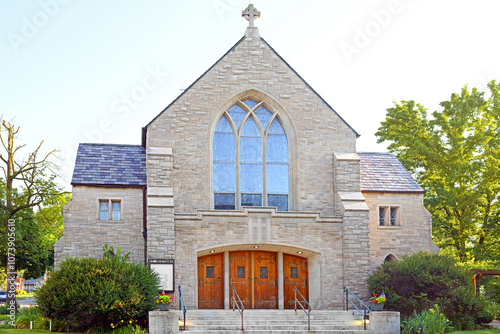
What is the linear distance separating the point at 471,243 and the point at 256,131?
16.7 m

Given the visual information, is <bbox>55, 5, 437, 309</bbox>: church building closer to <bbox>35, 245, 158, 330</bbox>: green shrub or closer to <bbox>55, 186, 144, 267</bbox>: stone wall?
<bbox>55, 186, 144, 267</bbox>: stone wall

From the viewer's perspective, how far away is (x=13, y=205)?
31.9 m

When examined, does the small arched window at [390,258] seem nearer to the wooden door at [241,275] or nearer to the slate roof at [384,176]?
the slate roof at [384,176]

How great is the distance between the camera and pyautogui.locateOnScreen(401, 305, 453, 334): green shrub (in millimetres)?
20203

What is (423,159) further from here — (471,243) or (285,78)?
(285,78)

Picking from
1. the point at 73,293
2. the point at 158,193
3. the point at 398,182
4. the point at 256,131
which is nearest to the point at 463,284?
the point at 398,182

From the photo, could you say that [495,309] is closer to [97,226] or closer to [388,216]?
[388,216]

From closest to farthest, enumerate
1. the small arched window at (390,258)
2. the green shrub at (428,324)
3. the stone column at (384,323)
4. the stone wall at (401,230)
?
the green shrub at (428,324), the stone column at (384,323), the stone wall at (401,230), the small arched window at (390,258)

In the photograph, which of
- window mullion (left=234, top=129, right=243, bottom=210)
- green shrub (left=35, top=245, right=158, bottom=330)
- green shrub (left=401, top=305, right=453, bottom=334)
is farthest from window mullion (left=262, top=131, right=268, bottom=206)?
green shrub (left=401, top=305, right=453, bottom=334)

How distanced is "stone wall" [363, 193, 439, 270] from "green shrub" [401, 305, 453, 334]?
461 cm

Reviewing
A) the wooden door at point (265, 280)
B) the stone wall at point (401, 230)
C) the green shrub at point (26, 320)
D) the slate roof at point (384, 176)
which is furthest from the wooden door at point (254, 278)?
the green shrub at point (26, 320)

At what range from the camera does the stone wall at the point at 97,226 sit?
928 inches

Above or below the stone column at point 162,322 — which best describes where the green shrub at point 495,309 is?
below

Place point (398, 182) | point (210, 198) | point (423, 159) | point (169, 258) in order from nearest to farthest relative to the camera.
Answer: point (169, 258), point (210, 198), point (398, 182), point (423, 159)
